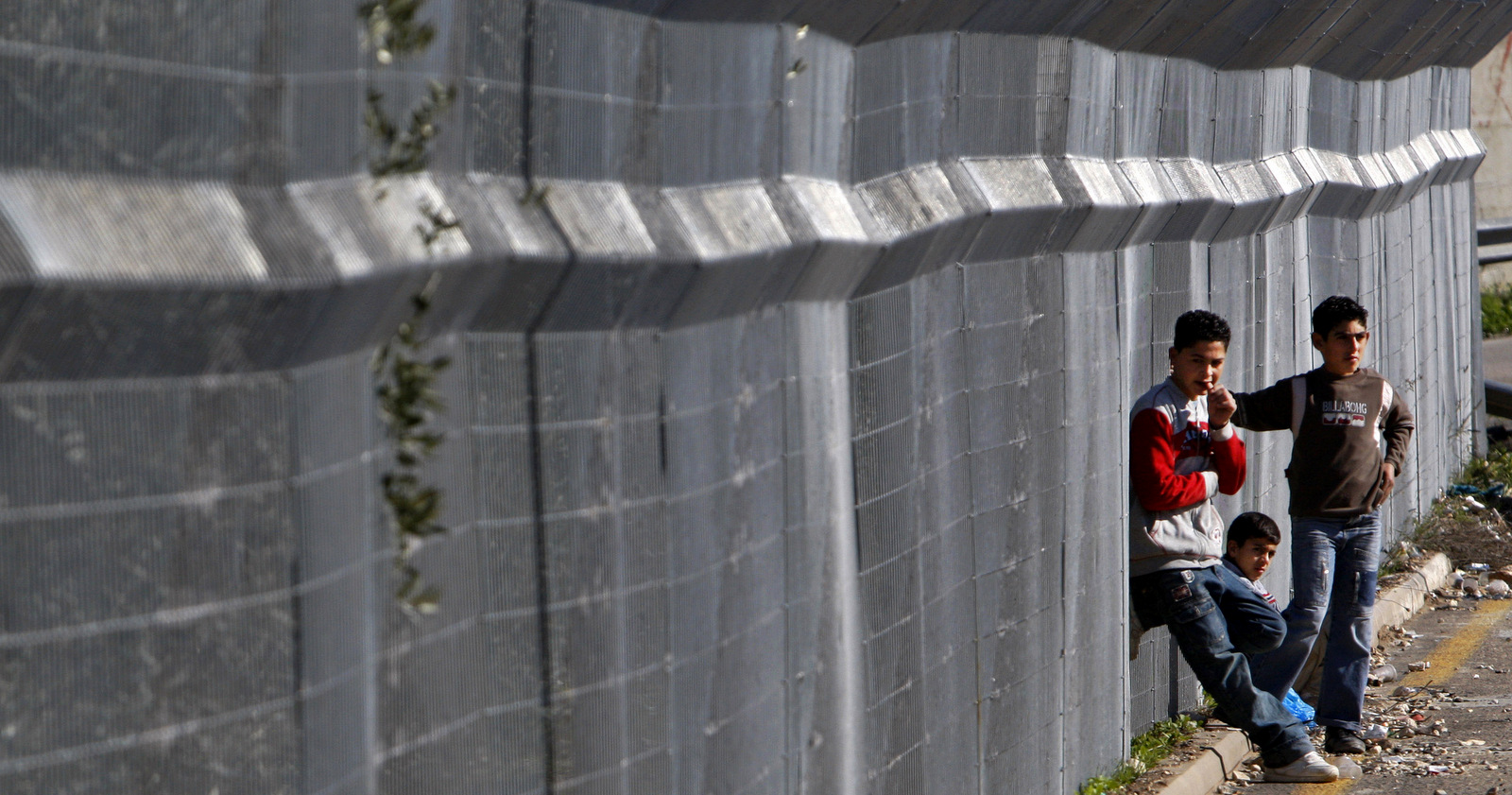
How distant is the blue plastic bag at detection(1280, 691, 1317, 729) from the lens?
24.1ft

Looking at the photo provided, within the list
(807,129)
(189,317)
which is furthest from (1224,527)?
(189,317)

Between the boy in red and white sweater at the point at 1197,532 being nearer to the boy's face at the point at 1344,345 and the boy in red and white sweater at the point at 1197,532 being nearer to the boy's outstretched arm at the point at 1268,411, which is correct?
the boy's outstretched arm at the point at 1268,411

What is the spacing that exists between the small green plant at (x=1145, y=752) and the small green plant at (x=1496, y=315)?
60.8 ft

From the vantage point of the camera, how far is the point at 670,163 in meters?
3.59

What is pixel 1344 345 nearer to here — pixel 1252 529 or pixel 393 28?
pixel 1252 529

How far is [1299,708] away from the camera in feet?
24.3

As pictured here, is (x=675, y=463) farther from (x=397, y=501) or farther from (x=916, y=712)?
(x=916, y=712)

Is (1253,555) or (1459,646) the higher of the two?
(1253,555)

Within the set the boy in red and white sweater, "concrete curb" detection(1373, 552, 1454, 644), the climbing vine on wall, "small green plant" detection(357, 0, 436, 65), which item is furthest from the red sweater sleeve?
"small green plant" detection(357, 0, 436, 65)

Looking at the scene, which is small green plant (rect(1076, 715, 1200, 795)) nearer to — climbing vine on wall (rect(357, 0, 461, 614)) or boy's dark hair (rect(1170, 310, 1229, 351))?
boy's dark hair (rect(1170, 310, 1229, 351))

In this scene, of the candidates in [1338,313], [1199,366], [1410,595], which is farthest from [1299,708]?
[1410,595]

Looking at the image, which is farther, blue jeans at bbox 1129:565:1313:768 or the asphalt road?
the asphalt road

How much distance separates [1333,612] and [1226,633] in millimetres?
1230

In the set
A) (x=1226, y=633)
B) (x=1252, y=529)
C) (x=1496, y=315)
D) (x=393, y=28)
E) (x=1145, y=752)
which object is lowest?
(x=1145, y=752)
